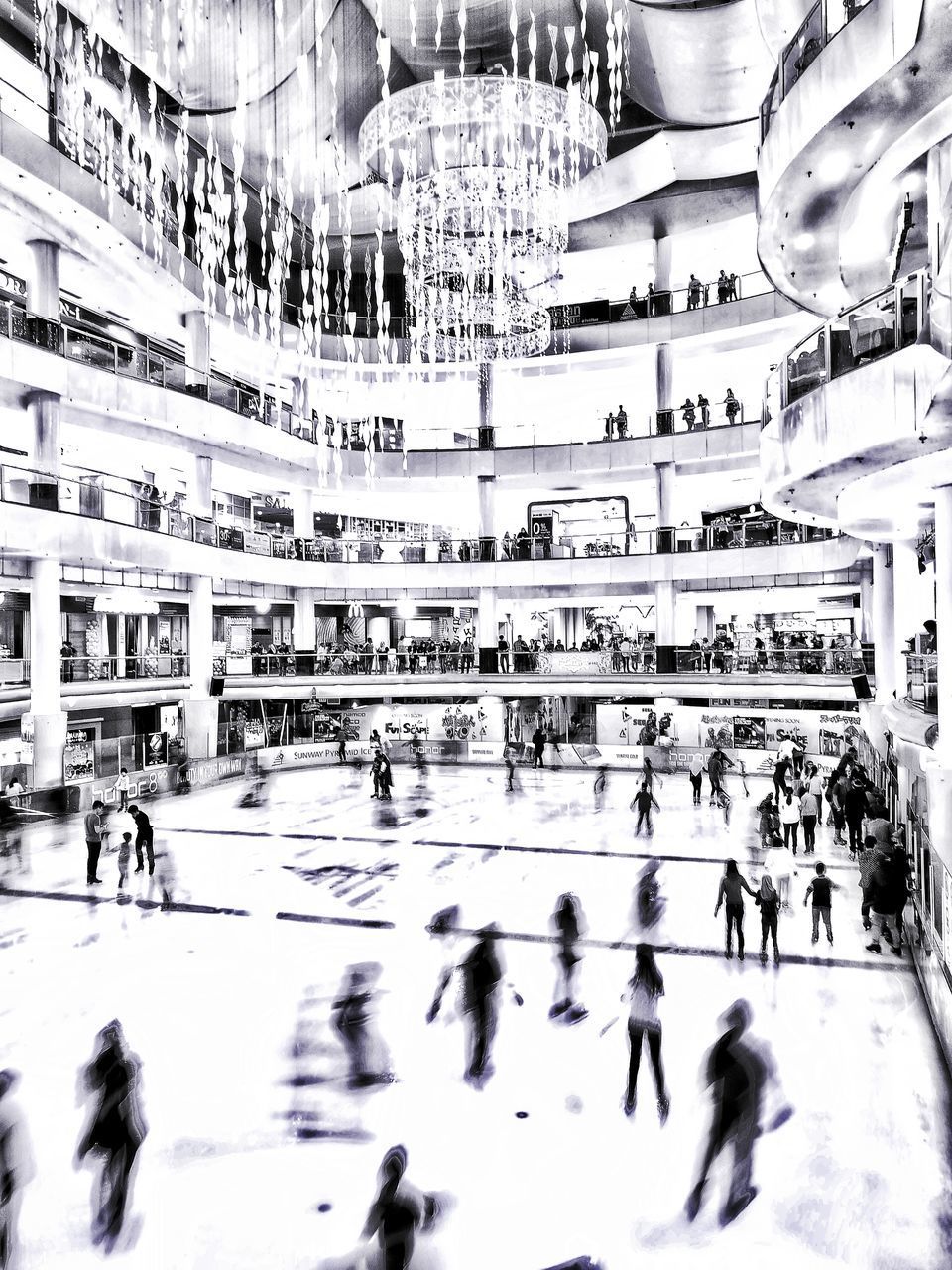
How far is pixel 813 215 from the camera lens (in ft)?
38.1

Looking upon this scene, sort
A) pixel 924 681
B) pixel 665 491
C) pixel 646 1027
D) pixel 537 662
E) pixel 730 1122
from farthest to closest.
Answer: pixel 665 491
pixel 537 662
pixel 924 681
pixel 646 1027
pixel 730 1122

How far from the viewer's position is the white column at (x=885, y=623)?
18672 millimetres

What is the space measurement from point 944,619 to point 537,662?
16.6 m

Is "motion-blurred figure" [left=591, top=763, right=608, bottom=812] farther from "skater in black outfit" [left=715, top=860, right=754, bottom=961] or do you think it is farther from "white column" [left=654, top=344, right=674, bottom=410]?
"white column" [left=654, top=344, right=674, bottom=410]

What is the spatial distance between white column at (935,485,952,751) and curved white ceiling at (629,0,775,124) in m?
12.3

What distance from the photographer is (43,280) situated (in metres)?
17.9

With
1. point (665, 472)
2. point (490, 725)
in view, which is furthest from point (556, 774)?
point (665, 472)

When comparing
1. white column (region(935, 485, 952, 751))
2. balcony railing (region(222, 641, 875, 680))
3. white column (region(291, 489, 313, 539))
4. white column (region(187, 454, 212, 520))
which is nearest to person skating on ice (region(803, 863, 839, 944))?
white column (region(935, 485, 952, 751))

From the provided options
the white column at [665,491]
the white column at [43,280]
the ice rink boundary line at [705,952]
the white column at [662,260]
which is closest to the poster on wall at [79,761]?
the white column at [43,280]


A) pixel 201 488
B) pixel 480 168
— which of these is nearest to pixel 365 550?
pixel 201 488

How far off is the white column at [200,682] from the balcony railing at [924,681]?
678 inches

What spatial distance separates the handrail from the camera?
8727 mm

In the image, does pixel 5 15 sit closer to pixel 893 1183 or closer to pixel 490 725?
pixel 490 725

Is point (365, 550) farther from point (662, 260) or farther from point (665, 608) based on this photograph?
point (662, 260)
